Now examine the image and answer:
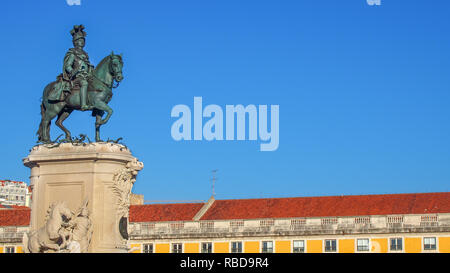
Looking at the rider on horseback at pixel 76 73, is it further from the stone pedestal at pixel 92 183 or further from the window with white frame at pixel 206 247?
the window with white frame at pixel 206 247

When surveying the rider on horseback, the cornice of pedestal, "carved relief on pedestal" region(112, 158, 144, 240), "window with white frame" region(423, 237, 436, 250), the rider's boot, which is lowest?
"carved relief on pedestal" region(112, 158, 144, 240)

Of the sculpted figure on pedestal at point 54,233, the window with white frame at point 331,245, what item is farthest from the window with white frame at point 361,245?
the sculpted figure on pedestal at point 54,233

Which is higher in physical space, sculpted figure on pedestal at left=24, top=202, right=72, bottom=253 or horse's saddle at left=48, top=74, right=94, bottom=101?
horse's saddle at left=48, top=74, right=94, bottom=101

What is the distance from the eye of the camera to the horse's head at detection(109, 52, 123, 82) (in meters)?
29.1

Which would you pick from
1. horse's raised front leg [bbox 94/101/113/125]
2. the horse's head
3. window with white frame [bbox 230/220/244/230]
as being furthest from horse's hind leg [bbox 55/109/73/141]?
window with white frame [bbox 230/220/244/230]

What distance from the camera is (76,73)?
1148 inches

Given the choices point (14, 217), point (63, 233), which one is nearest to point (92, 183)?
point (63, 233)

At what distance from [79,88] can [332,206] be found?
5234 cm

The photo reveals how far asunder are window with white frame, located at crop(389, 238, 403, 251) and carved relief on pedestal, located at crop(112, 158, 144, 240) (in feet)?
153

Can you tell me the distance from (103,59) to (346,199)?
53.2 meters

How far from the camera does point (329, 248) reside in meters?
74.0

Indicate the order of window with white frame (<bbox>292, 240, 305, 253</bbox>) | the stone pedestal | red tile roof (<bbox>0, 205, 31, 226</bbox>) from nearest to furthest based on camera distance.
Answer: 1. the stone pedestal
2. window with white frame (<bbox>292, 240, 305, 253</bbox>)
3. red tile roof (<bbox>0, 205, 31, 226</bbox>)

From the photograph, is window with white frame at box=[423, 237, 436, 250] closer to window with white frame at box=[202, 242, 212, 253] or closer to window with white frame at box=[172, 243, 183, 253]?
window with white frame at box=[202, 242, 212, 253]
